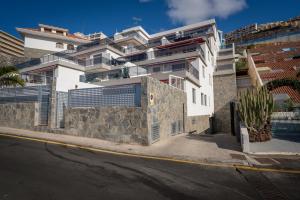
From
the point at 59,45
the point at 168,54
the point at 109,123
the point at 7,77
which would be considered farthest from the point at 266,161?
the point at 59,45

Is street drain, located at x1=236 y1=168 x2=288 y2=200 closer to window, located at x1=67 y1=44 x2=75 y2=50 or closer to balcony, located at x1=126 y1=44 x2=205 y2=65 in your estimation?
balcony, located at x1=126 y1=44 x2=205 y2=65

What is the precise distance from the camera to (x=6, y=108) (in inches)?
590

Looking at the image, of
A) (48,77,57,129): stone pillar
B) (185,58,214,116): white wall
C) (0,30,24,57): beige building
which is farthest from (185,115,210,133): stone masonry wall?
(0,30,24,57): beige building

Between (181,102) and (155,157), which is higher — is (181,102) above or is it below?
above

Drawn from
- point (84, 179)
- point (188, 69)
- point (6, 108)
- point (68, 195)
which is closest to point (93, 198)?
point (68, 195)

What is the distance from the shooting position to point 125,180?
16.8 ft

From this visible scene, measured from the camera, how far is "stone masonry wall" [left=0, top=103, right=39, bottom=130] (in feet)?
44.0

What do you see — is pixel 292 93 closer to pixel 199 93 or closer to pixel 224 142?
pixel 199 93

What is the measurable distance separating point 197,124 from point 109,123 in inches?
535

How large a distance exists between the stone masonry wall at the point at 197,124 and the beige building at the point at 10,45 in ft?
157

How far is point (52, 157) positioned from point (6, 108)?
11.4m

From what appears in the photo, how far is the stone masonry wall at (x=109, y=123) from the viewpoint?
33.0ft

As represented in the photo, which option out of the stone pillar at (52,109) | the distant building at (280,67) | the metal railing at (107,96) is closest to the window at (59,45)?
the stone pillar at (52,109)

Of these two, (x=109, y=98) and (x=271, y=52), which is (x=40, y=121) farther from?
(x=271, y=52)
